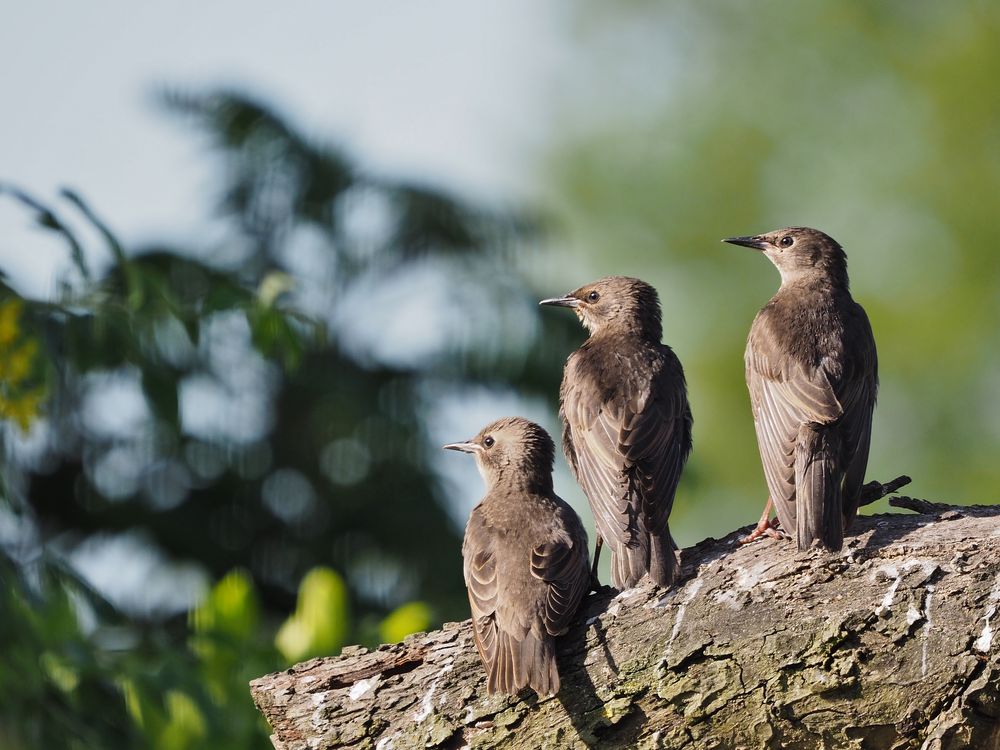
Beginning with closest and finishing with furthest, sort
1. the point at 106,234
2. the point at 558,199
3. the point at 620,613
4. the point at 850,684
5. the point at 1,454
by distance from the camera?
the point at 850,684 → the point at 620,613 → the point at 106,234 → the point at 1,454 → the point at 558,199

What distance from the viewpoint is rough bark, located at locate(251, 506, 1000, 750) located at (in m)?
4.29

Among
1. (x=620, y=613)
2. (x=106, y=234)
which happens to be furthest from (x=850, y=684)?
(x=106, y=234)

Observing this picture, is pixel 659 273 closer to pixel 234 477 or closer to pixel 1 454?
pixel 234 477

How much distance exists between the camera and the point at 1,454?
236 inches

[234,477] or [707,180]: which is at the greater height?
[707,180]

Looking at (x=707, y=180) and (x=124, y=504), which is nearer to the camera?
(x=124, y=504)

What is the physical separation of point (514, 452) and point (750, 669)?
6.50 feet

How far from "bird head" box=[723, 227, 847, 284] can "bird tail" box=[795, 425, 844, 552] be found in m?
1.42

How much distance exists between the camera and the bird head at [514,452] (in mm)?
5980

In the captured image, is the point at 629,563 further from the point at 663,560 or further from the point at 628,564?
the point at 663,560

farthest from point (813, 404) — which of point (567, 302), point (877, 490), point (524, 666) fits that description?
point (567, 302)

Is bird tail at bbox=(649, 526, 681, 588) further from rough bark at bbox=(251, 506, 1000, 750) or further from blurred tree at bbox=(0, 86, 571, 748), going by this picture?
blurred tree at bbox=(0, 86, 571, 748)

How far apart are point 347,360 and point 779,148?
13.5 m

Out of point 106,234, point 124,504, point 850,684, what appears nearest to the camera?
point 850,684
